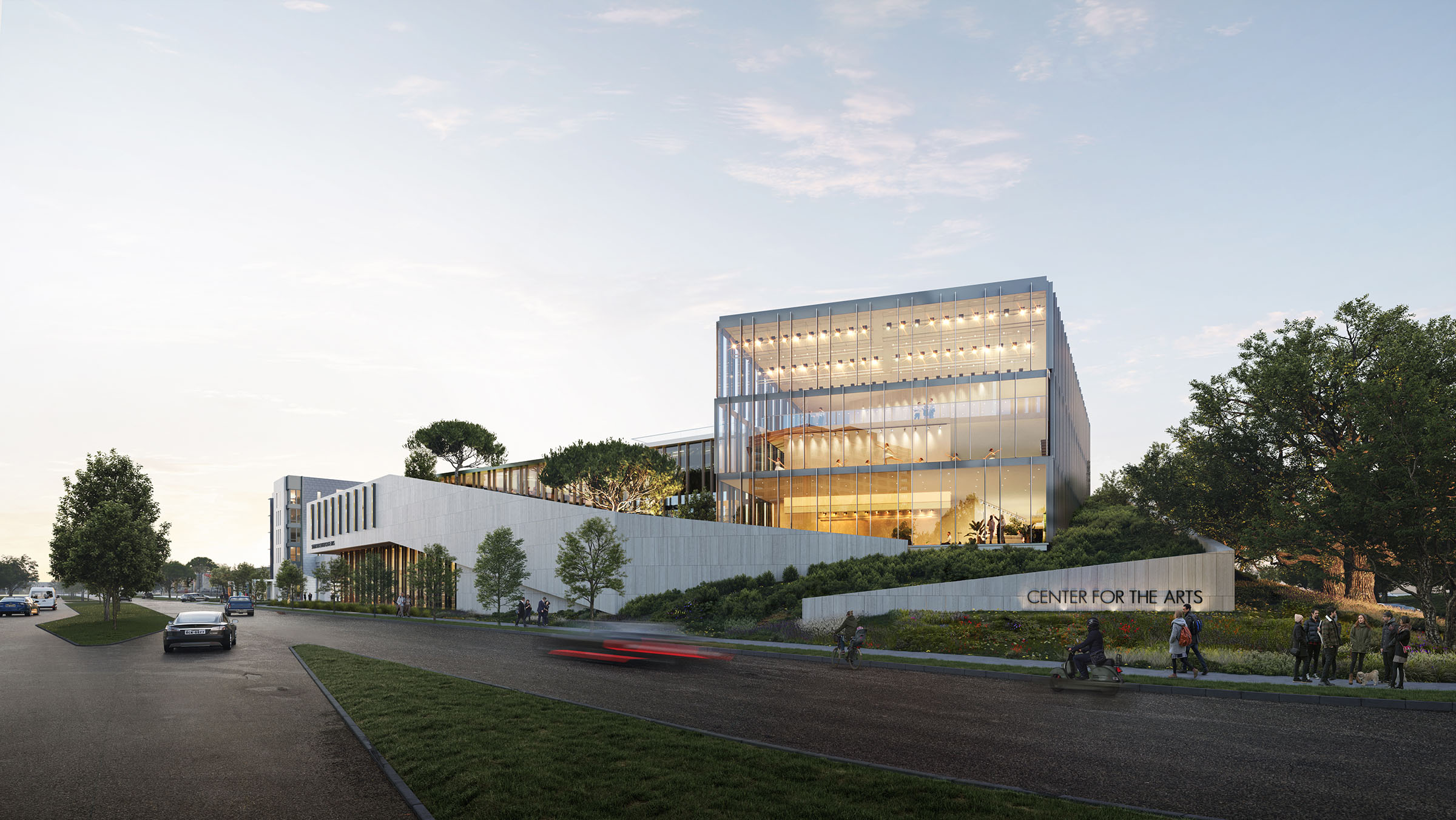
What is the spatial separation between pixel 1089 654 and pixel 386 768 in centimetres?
1493

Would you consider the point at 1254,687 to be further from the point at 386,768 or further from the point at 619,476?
the point at 619,476

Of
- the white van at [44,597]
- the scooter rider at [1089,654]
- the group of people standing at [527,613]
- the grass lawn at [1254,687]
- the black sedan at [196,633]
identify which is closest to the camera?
the grass lawn at [1254,687]

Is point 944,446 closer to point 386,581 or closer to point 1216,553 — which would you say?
point 1216,553

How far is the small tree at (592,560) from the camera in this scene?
40.8 metres

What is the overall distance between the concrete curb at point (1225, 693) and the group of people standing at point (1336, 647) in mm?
2168

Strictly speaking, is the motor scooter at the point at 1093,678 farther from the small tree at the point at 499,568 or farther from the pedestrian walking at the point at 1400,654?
the small tree at the point at 499,568

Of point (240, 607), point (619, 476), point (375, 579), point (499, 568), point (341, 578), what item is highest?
Result: point (619, 476)

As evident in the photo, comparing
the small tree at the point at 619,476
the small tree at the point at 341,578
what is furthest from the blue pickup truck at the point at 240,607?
the small tree at the point at 619,476

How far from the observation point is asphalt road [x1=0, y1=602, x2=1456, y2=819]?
9.09 meters

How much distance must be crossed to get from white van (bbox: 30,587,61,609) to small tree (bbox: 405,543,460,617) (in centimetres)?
3600

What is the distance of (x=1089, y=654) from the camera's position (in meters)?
18.7

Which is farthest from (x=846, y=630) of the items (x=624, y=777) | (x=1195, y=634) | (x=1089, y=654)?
(x=624, y=777)

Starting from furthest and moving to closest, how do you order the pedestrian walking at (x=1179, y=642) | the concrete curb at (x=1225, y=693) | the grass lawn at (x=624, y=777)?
the pedestrian walking at (x=1179, y=642), the concrete curb at (x=1225, y=693), the grass lawn at (x=624, y=777)

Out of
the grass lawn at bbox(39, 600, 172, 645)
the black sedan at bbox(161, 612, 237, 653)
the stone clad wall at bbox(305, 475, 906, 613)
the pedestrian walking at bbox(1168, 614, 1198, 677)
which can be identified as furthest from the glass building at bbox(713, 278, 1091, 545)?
the black sedan at bbox(161, 612, 237, 653)
